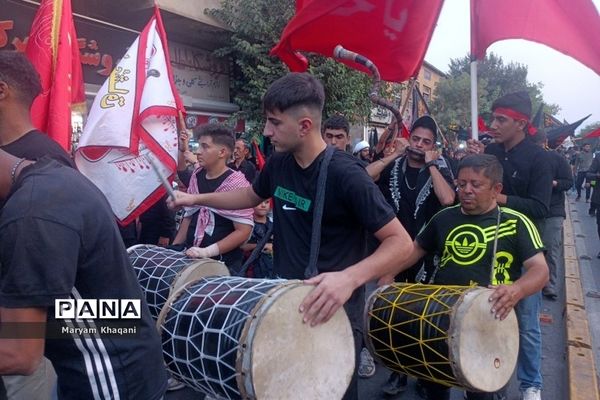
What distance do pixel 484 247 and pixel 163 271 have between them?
1.89 meters

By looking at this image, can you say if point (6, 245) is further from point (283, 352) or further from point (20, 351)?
point (283, 352)

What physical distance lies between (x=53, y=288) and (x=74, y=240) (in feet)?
0.47

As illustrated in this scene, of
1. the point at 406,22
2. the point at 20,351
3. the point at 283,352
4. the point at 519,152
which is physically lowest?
the point at 283,352

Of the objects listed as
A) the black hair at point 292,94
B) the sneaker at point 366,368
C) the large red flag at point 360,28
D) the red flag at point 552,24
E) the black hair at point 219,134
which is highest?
the large red flag at point 360,28

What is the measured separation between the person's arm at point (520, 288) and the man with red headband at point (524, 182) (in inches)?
25.3

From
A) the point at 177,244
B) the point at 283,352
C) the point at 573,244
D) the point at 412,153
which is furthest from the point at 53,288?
the point at 573,244

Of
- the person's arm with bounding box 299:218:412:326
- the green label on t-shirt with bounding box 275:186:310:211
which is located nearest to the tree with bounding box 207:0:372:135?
the green label on t-shirt with bounding box 275:186:310:211

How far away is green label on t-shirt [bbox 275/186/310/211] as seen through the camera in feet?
7.68

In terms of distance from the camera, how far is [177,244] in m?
4.08

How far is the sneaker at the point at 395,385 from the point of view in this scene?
12.6 ft

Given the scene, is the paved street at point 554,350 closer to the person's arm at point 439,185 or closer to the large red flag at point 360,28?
the person's arm at point 439,185

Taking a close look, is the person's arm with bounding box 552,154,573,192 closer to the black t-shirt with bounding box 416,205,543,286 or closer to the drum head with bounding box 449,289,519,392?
the black t-shirt with bounding box 416,205,543,286

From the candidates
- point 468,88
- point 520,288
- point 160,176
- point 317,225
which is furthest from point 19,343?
point 468,88

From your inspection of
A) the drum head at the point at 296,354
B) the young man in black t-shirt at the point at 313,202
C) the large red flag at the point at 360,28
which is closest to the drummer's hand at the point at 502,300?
the young man in black t-shirt at the point at 313,202
